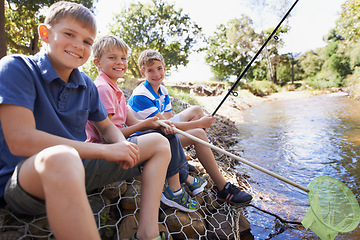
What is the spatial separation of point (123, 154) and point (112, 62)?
85 cm

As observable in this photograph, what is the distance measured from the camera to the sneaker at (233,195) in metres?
1.73

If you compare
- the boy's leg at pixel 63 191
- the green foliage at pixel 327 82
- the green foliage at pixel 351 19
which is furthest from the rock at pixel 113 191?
the green foliage at pixel 327 82

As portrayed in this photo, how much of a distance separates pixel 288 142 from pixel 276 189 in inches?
75.8

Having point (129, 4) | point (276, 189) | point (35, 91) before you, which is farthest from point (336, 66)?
point (35, 91)

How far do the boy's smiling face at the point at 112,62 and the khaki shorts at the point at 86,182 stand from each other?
670 millimetres

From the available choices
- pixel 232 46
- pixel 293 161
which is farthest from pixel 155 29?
pixel 293 161

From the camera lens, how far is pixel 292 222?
1667mm

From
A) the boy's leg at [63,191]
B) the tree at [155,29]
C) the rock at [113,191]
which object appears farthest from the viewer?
the tree at [155,29]

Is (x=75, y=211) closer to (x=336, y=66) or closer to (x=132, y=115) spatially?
(x=132, y=115)

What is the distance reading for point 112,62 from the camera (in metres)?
1.70

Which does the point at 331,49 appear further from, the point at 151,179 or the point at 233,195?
the point at 151,179

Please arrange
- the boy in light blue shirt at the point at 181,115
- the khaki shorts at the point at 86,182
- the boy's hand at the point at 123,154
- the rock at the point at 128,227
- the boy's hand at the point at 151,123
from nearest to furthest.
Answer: the khaki shorts at the point at 86,182
the boy's hand at the point at 123,154
the rock at the point at 128,227
the boy's hand at the point at 151,123
the boy in light blue shirt at the point at 181,115

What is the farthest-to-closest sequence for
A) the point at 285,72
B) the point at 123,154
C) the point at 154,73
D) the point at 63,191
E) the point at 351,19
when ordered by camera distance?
1. the point at 285,72
2. the point at 351,19
3. the point at 154,73
4. the point at 123,154
5. the point at 63,191

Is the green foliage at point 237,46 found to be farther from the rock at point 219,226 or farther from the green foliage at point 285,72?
the rock at point 219,226
